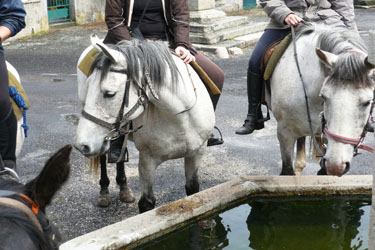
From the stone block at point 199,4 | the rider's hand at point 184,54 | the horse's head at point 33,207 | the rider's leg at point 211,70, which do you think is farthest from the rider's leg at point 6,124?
the stone block at point 199,4

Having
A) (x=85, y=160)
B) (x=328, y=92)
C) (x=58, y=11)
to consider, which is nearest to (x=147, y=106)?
(x=328, y=92)

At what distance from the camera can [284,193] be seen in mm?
5387

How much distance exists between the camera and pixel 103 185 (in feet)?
19.1

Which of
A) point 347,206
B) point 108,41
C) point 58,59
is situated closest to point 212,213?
point 347,206

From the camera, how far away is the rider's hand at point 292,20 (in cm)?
529

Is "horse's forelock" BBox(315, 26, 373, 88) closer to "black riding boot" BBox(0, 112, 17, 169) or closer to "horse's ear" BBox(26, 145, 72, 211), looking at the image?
"black riding boot" BBox(0, 112, 17, 169)

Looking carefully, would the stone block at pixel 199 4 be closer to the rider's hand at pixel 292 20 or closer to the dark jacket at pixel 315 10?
the dark jacket at pixel 315 10

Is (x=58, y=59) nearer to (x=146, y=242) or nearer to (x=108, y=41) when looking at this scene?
Result: (x=108, y=41)

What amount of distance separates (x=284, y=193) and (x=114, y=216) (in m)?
1.58

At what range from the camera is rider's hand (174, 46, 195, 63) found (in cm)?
485

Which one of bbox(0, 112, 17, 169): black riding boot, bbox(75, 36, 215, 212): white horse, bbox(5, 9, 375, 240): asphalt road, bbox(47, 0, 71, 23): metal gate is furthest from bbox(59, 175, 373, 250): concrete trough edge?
bbox(47, 0, 71, 23): metal gate

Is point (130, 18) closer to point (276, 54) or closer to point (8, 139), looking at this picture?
point (276, 54)

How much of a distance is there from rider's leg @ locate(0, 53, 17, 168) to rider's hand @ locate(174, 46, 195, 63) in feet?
4.60

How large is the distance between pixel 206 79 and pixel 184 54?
1.07 ft
